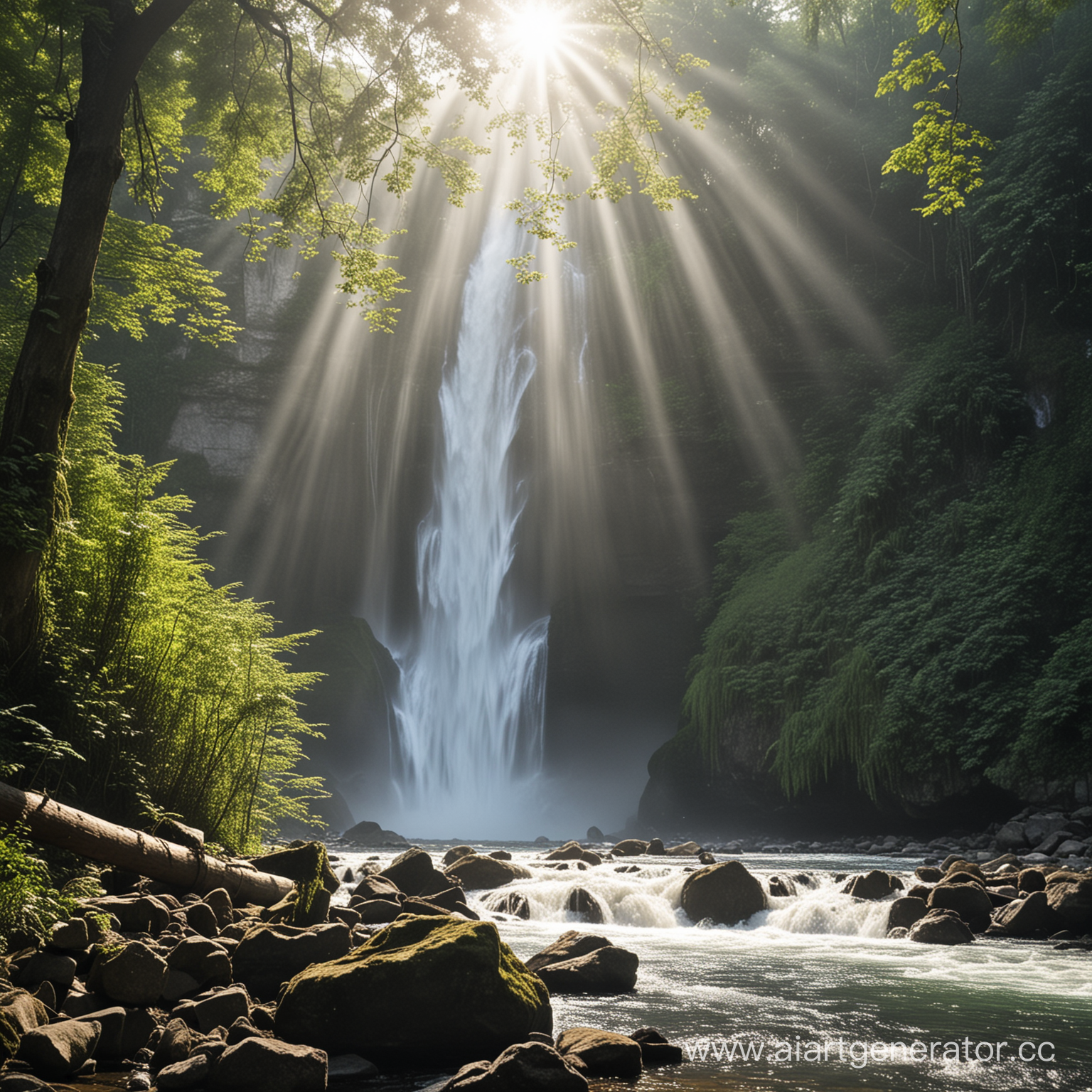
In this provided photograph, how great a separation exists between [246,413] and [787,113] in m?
23.2

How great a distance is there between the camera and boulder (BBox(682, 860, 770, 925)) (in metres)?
9.55

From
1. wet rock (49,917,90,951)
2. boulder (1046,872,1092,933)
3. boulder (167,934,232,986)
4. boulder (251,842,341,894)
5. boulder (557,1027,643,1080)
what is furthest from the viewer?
boulder (1046,872,1092,933)

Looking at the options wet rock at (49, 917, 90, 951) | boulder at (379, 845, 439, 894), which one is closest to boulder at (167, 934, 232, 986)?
wet rock at (49, 917, 90, 951)

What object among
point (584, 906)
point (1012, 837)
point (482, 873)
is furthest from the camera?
point (1012, 837)

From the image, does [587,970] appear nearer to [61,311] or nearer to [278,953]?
[278,953]

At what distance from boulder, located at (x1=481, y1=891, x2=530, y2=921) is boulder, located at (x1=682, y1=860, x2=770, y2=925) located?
1946mm

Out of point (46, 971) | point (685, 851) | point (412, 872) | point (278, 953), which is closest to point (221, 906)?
point (278, 953)

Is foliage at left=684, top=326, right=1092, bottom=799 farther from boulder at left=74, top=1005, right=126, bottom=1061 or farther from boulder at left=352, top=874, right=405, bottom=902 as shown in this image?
boulder at left=74, top=1005, right=126, bottom=1061

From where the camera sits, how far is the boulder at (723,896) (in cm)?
955

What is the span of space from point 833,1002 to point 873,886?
15.6 feet

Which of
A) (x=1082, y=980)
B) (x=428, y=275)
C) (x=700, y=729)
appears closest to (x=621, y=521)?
(x=700, y=729)

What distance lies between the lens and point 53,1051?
11.0 feet

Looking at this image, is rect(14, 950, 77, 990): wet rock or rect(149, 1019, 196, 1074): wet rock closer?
rect(149, 1019, 196, 1074): wet rock

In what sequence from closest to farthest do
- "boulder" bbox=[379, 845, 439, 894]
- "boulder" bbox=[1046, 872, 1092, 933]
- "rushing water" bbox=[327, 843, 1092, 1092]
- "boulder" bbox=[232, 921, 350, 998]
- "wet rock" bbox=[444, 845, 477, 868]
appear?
"rushing water" bbox=[327, 843, 1092, 1092], "boulder" bbox=[232, 921, 350, 998], "boulder" bbox=[1046, 872, 1092, 933], "boulder" bbox=[379, 845, 439, 894], "wet rock" bbox=[444, 845, 477, 868]
